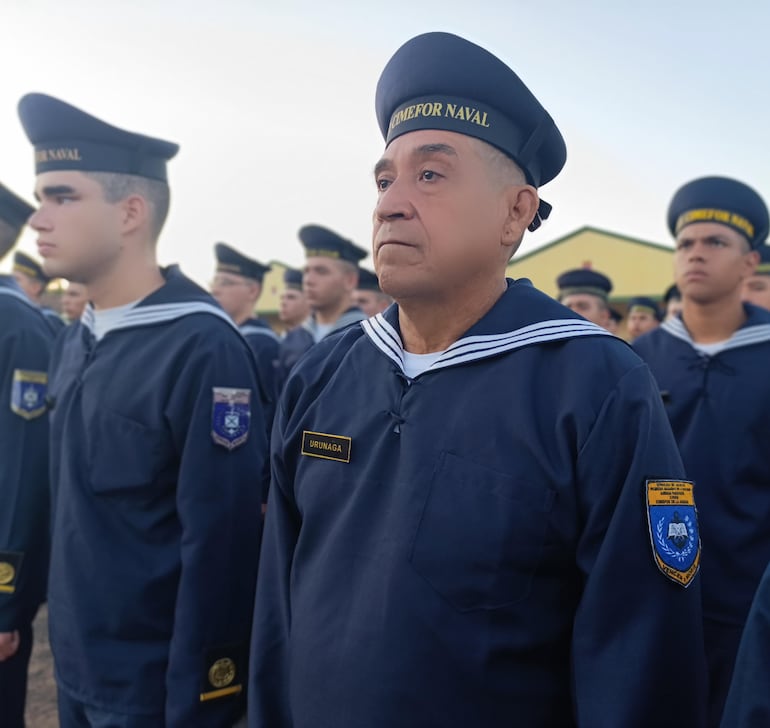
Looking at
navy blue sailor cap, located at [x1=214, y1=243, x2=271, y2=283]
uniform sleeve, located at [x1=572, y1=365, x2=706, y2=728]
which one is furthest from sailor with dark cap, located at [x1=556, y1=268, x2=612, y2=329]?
uniform sleeve, located at [x1=572, y1=365, x2=706, y2=728]

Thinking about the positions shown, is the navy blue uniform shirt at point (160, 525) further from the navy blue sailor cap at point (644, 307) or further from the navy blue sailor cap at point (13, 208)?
the navy blue sailor cap at point (644, 307)

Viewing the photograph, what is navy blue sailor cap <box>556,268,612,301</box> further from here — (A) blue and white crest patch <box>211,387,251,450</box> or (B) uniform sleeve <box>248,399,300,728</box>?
(B) uniform sleeve <box>248,399,300,728</box>

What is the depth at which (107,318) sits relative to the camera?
109 inches

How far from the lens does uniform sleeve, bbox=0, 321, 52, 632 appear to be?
9.76ft

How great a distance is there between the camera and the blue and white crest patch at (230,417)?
2.47 metres

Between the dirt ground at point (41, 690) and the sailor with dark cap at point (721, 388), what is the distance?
12.6ft

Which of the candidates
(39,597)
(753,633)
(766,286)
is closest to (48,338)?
(39,597)

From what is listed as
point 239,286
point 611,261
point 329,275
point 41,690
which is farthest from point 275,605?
point 611,261

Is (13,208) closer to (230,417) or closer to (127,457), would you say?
(127,457)

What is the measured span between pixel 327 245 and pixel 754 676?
6.56 metres

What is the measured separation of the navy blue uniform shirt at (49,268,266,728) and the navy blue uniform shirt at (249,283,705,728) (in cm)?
77

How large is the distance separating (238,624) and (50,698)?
9.09 ft

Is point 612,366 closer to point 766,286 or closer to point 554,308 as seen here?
point 554,308

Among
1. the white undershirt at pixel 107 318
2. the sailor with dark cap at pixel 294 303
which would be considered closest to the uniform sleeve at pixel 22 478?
the white undershirt at pixel 107 318
